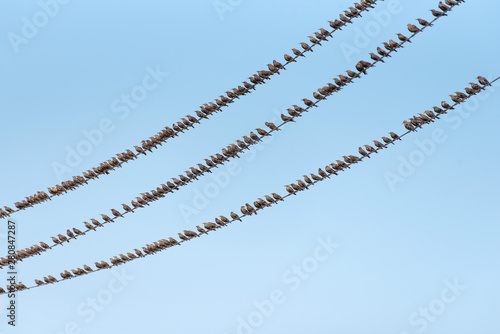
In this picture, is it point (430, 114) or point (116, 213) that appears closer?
point (430, 114)

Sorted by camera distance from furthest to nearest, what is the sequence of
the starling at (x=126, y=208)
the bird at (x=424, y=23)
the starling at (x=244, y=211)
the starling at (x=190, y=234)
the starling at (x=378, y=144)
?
the starling at (x=126, y=208)
the starling at (x=190, y=234)
the starling at (x=244, y=211)
the starling at (x=378, y=144)
the bird at (x=424, y=23)

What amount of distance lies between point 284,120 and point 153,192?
701cm

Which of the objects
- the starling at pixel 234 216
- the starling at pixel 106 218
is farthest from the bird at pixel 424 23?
the starling at pixel 106 218

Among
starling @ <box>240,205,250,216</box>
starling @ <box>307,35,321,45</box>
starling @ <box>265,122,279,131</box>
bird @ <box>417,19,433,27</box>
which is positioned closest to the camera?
bird @ <box>417,19,433,27</box>

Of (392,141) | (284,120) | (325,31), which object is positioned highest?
(325,31)

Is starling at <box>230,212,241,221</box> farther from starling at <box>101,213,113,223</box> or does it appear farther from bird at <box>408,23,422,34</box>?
bird at <box>408,23,422,34</box>

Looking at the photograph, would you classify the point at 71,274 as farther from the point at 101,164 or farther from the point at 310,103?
the point at 310,103

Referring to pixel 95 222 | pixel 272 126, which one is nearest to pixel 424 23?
pixel 272 126

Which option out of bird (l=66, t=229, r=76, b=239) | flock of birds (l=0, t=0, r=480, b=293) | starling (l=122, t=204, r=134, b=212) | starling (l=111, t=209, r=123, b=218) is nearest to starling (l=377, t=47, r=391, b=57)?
flock of birds (l=0, t=0, r=480, b=293)

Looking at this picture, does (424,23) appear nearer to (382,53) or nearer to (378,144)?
(382,53)

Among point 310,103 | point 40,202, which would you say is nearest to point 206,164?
point 310,103

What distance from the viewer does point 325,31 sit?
30.5 metres

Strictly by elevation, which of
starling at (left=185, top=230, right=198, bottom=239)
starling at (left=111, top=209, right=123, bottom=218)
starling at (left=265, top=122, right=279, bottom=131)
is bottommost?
starling at (left=185, top=230, right=198, bottom=239)

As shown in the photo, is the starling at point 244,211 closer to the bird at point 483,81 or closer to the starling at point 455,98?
the starling at point 455,98
